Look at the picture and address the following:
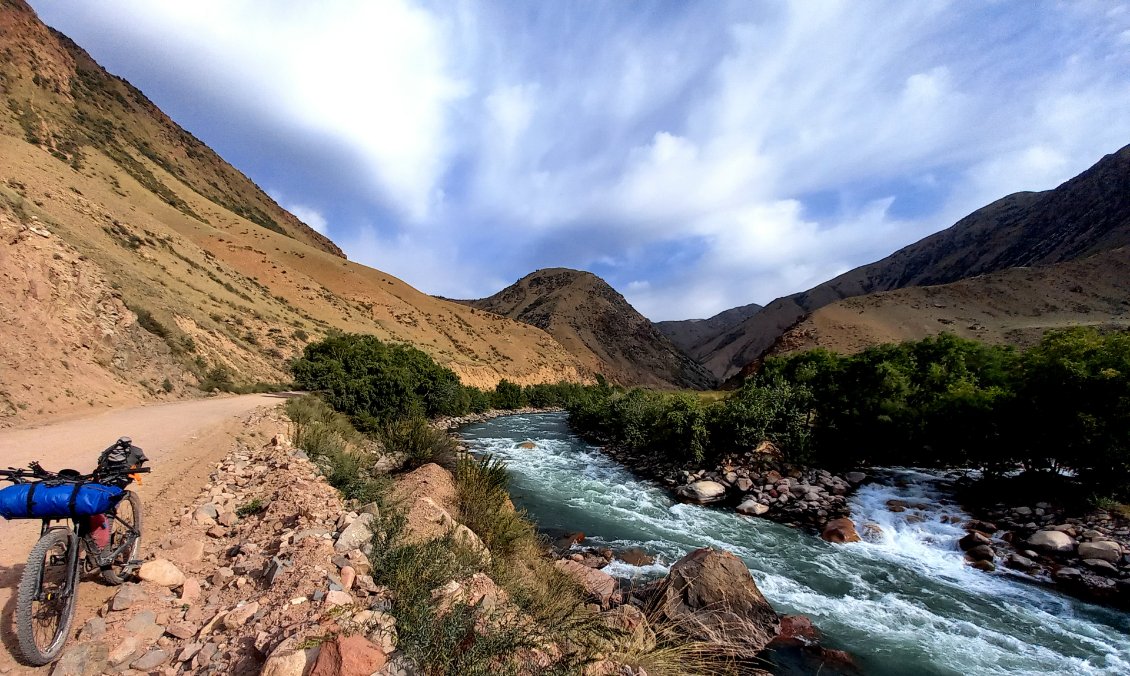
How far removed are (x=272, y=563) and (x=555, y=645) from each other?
2.83 metres

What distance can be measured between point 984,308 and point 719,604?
70712 mm

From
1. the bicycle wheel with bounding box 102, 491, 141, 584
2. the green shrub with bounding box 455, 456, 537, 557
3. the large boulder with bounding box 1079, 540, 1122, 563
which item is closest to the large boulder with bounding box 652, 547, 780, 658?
the green shrub with bounding box 455, 456, 537, 557

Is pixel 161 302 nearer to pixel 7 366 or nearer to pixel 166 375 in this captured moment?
pixel 166 375

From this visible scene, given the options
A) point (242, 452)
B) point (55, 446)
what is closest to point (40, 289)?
point (55, 446)

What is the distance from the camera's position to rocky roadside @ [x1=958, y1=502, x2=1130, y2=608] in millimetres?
8781

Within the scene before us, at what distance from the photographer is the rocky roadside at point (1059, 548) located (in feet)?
28.8

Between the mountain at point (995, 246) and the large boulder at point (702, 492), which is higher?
the mountain at point (995, 246)

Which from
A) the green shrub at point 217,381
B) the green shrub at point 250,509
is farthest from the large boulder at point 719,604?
the green shrub at point 217,381

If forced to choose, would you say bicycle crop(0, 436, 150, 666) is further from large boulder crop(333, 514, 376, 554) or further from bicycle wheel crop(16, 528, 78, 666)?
large boulder crop(333, 514, 376, 554)

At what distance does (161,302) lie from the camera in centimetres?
2141

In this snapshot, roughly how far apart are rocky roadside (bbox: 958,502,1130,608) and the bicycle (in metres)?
14.3

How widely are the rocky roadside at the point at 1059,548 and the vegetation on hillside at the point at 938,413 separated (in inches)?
42.3

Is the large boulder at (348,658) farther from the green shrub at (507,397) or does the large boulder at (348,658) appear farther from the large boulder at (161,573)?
the green shrub at (507,397)

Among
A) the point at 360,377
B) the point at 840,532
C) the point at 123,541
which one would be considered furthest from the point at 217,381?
the point at 840,532
